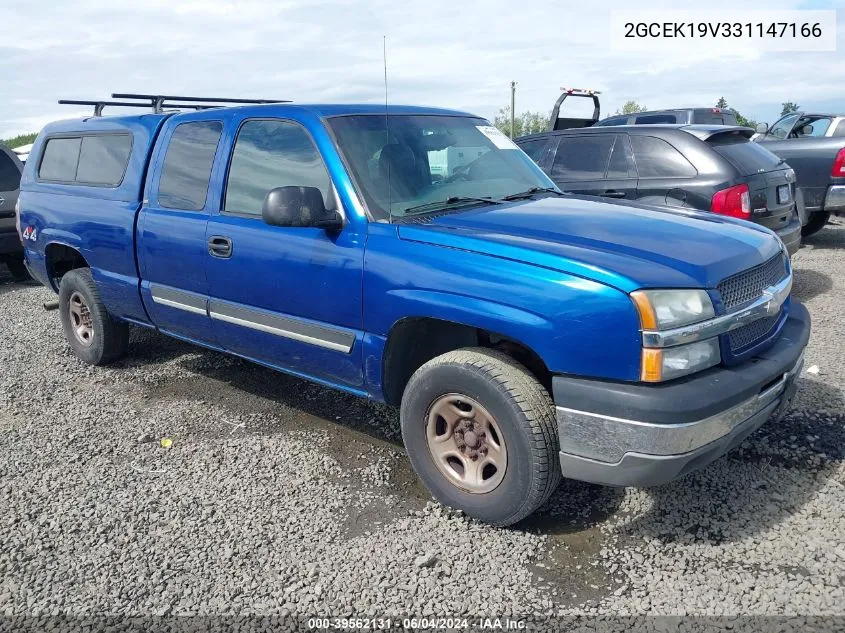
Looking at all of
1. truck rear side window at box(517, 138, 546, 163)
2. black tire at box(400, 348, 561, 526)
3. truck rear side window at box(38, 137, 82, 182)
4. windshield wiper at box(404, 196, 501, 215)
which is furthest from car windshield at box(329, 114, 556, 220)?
truck rear side window at box(517, 138, 546, 163)

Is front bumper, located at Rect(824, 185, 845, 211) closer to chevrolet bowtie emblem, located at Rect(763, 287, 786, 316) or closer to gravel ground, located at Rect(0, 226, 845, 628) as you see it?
gravel ground, located at Rect(0, 226, 845, 628)

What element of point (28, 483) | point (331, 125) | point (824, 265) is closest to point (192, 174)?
point (331, 125)

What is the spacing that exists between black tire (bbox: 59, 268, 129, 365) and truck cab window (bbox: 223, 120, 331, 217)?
1829 mm

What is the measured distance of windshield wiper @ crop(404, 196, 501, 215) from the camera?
338cm

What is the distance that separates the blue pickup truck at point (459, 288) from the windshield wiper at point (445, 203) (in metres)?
0.02

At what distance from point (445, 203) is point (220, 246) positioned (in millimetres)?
1300

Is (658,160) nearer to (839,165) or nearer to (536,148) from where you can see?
(536,148)

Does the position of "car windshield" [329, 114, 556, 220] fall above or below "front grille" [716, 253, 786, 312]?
above

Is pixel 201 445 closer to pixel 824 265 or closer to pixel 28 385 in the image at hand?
pixel 28 385

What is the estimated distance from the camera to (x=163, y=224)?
422 centimetres

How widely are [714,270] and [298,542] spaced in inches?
81.4

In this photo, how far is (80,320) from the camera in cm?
547

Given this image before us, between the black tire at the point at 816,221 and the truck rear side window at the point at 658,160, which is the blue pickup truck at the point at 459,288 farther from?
the black tire at the point at 816,221

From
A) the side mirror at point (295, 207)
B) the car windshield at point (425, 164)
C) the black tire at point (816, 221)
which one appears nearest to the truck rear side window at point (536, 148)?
the car windshield at point (425, 164)
